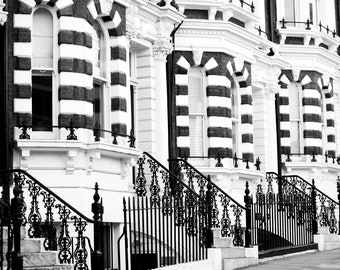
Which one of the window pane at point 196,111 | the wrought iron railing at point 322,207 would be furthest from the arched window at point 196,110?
the wrought iron railing at point 322,207

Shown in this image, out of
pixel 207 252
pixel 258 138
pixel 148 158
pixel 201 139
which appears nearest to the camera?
pixel 207 252

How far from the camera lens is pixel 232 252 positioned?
62.6 ft

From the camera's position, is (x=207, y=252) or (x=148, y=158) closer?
(x=207, y=252)

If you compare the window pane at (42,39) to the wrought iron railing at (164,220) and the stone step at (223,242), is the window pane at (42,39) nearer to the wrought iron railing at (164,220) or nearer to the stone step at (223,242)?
the wrought iron railing at (164,220)

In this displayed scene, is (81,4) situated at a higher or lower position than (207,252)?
higher

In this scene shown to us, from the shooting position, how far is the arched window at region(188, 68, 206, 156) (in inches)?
909

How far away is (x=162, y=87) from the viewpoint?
70.4 feet

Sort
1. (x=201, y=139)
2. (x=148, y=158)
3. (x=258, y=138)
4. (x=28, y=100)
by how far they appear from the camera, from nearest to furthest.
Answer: (x=28, y=100) < (x=148, y=158) < (x=201, y=139) < (x=258, y=138)

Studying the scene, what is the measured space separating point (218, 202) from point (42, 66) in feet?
22.6

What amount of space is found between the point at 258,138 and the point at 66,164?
35.3 feet

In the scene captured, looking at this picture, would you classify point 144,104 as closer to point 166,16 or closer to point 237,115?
point 166,16

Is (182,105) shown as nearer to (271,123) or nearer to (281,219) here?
(281,219)

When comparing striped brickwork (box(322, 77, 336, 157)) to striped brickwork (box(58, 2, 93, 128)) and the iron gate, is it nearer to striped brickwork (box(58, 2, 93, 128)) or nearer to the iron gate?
the iron gate

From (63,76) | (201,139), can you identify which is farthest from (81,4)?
(201,139)
